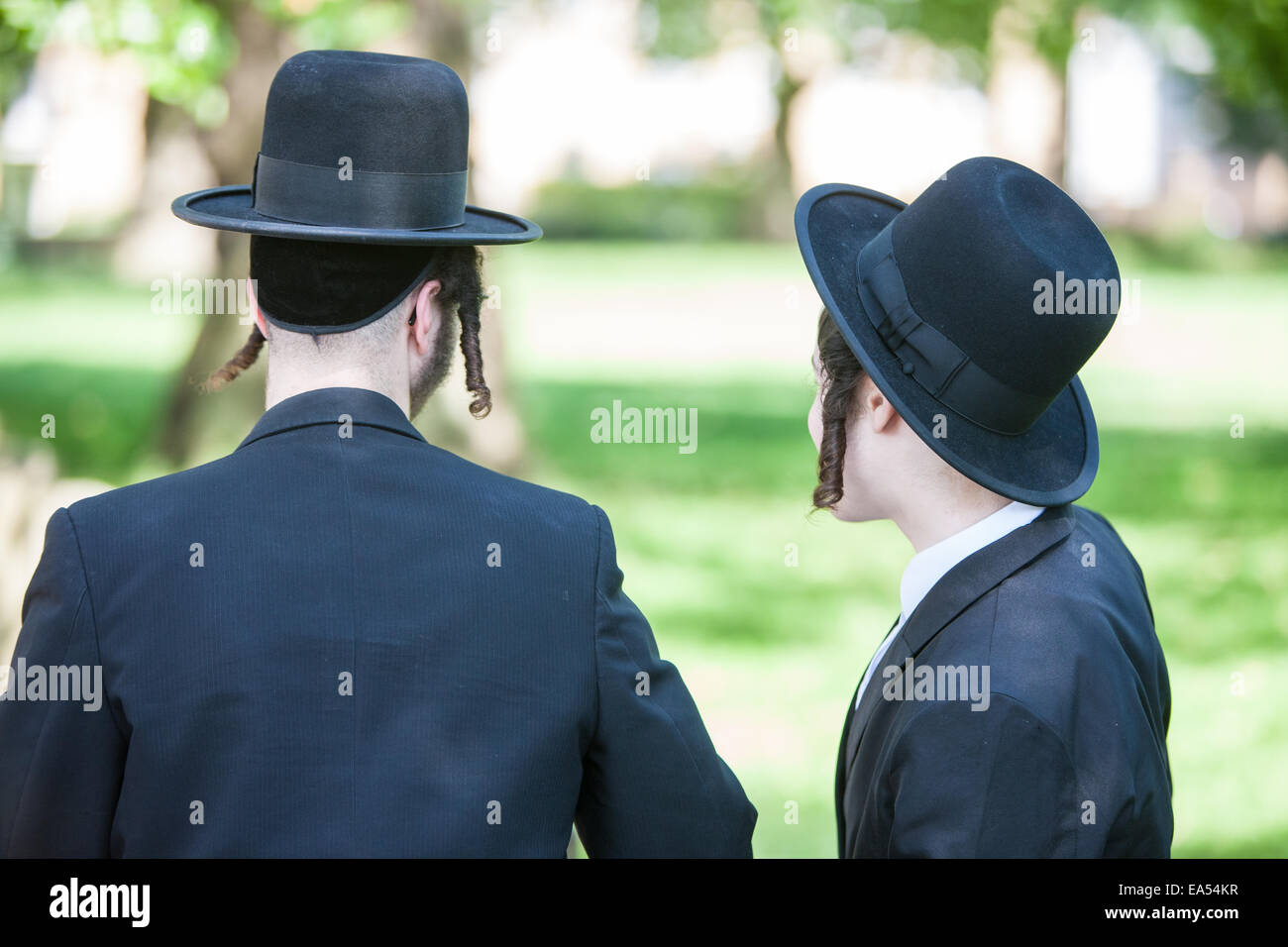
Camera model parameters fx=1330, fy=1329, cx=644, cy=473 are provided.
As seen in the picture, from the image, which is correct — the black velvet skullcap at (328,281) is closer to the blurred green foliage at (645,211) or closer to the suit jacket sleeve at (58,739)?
the suit jacket sleeve at (58,739)

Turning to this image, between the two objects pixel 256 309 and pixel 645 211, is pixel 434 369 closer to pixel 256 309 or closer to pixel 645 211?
pixel 256 309

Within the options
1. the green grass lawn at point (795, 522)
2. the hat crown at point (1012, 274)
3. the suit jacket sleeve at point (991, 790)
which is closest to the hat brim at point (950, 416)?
the hat crown at point (1012, 274)

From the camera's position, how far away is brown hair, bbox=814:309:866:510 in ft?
8.53

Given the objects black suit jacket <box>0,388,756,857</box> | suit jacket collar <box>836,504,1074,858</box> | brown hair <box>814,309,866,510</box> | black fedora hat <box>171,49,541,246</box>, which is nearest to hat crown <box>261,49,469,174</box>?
black fedora hat <box>171,49,541,246</box>

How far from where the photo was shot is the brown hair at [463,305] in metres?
2.45

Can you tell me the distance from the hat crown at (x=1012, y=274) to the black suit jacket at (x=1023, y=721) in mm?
325

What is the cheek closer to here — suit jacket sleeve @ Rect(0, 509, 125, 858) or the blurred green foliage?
suit jacket sleeve @ Rect(0, 509, 125, 858)

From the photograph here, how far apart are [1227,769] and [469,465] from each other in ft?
16.8

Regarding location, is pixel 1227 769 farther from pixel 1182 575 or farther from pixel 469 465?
pixel 469 465

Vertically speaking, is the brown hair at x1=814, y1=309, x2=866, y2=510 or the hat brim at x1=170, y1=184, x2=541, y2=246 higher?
the hat brim at x1=170, y1=184, x2=541, y2=246

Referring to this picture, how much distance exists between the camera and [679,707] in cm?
230

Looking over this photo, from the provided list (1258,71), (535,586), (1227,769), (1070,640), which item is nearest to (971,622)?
(1070,640)

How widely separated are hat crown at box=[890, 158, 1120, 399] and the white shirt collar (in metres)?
0.23

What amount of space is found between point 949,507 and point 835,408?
29 cm
